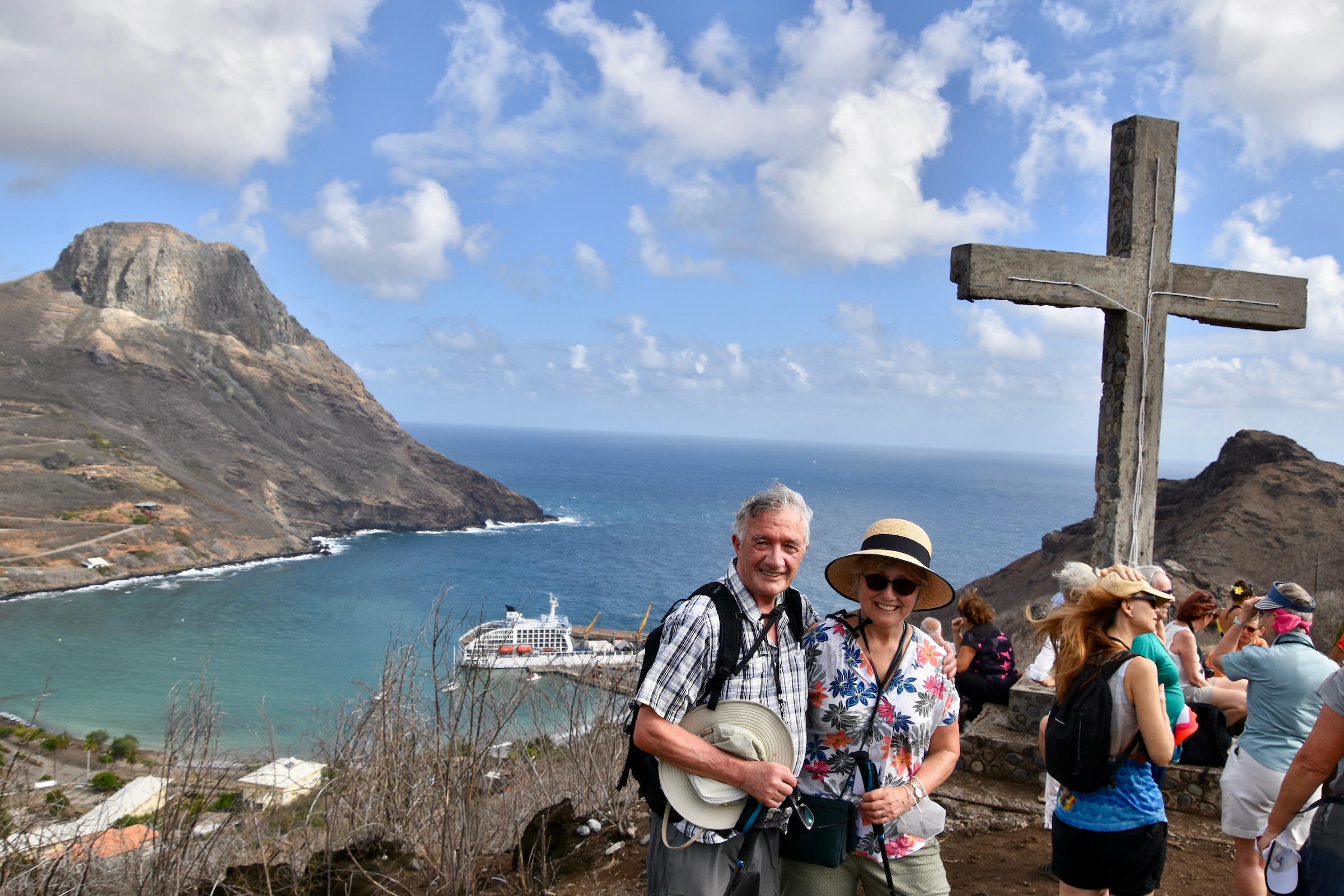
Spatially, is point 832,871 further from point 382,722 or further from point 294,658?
point 294,658

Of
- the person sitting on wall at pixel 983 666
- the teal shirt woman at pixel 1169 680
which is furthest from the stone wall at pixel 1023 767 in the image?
the teal shirt woman at pixel 1169 680

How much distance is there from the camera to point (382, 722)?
4215 mm

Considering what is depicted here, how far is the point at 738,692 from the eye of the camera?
2.27 metres

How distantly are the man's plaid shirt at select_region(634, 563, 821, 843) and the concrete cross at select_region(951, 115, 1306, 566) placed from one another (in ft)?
12.1

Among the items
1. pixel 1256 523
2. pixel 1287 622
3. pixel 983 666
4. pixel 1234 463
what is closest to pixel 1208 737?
pixel 1287 622

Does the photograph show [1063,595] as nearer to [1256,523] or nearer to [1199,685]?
[1199,685]

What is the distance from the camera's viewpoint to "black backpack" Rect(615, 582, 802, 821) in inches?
88.2

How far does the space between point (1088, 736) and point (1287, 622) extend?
162 centimetres

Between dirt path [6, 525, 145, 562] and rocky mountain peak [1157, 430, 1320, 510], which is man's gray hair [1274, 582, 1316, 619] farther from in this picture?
dirt path [6, 525, 145, 562]

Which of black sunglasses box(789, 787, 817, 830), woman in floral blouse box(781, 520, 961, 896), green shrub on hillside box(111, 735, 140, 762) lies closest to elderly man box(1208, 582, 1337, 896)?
woman in floral blouse box(781, 520, 961, 896)

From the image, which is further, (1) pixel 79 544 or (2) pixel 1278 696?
(1) pixel 79 544

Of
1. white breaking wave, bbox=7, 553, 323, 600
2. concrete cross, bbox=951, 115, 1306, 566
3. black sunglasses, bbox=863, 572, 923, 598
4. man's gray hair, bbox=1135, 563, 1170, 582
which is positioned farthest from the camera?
white breaking wave, bbox=7, 553, 323, 600

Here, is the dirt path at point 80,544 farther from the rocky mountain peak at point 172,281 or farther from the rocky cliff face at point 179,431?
the rocky mountain peak at point 172,281

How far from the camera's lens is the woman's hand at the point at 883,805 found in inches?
92.0
